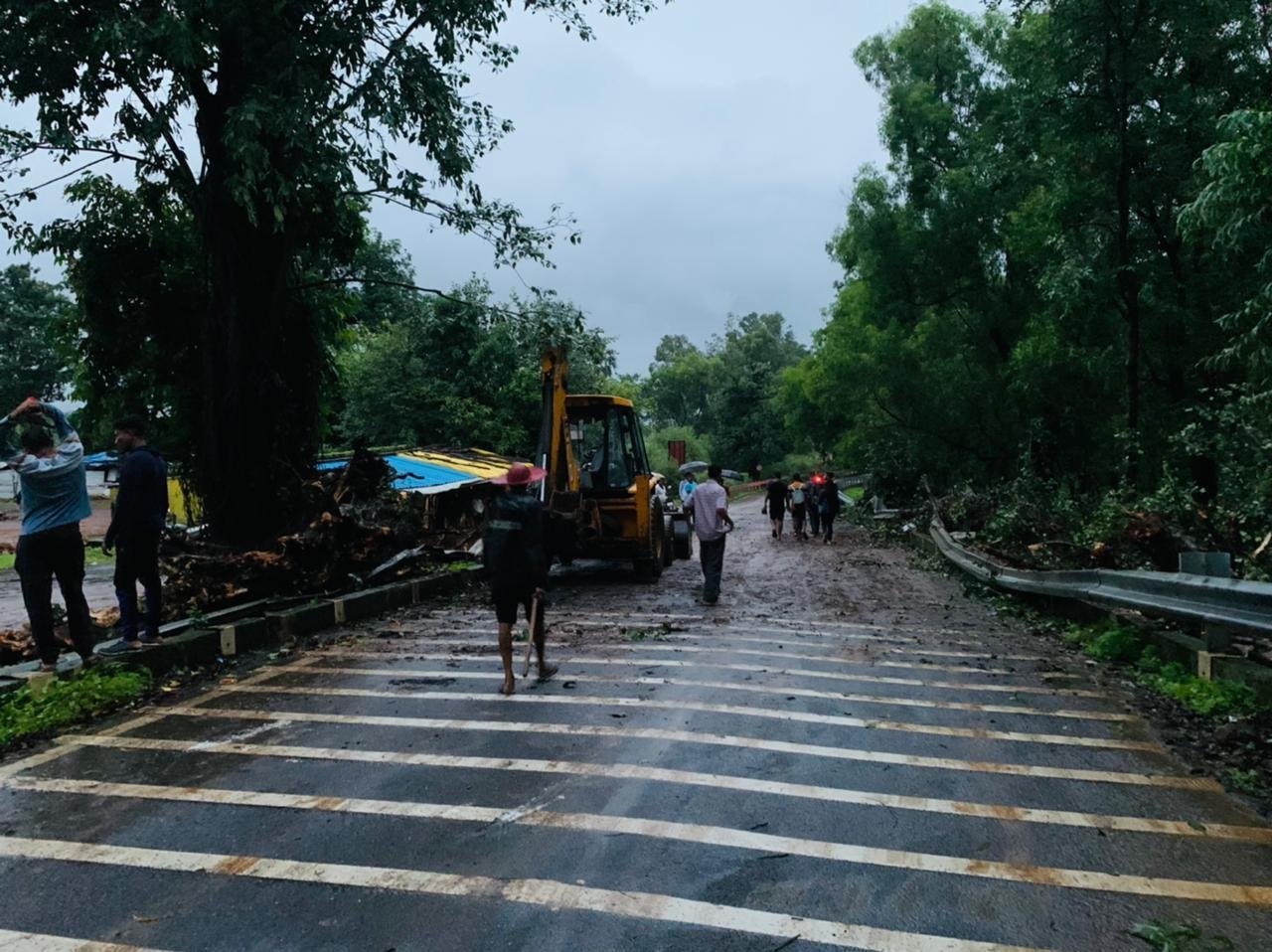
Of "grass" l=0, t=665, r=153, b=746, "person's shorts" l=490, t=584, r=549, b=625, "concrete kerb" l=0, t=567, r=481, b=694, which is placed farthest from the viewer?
"concrete kerb" l=0, t=567, r=481, b=694

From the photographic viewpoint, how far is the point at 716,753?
17.8 ft

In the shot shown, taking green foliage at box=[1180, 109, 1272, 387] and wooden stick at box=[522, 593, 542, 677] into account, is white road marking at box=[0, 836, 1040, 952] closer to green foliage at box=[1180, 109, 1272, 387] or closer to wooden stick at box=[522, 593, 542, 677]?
wooden stick at box=[522, 593, 542, 677]

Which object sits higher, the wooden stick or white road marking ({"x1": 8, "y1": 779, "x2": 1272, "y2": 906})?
the wooden stick

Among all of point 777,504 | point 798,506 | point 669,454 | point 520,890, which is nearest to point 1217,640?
point 520,890

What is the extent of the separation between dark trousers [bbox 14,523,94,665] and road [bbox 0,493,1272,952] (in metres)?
1.13

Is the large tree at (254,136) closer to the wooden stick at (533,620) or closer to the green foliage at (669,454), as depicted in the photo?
the wooden stick at (533,620)

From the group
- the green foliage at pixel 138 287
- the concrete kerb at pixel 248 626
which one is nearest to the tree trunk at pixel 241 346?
the green foliage at pixel 138 287

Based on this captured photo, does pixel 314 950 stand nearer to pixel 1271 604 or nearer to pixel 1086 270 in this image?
pixel 1271 604

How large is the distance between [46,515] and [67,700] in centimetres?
140

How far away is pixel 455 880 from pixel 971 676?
526 cm

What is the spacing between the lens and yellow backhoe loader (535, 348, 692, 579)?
1381cm

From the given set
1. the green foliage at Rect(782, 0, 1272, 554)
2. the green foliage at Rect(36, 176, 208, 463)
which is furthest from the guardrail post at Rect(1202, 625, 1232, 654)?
the green foliage at Rect(36, 176, 208, 463)

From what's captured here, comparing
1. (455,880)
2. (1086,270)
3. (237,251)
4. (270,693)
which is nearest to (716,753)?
(455,880)

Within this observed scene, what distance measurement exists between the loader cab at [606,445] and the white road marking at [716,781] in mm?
9422
